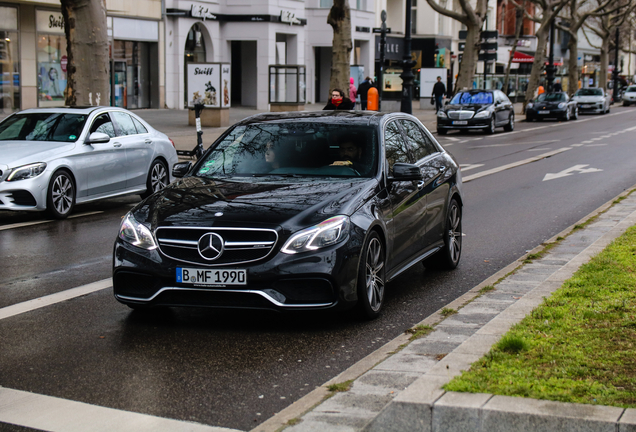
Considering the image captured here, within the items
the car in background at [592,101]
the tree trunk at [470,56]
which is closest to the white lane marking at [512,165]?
the tree trunk at [470,56]

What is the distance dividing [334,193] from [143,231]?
4.61 ft

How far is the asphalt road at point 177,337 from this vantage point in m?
5.08

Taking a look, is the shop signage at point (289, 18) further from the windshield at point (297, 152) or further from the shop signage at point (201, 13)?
the windshield at point (297, 152)

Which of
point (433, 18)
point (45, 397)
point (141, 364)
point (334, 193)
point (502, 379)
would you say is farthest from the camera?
point (433, 18)

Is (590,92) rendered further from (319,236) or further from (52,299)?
(319,236)

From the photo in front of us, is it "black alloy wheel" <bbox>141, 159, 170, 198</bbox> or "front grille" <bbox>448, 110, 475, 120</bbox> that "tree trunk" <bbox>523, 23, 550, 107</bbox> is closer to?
"front grille" <bbox>448, 110, 475, 120</bbox>

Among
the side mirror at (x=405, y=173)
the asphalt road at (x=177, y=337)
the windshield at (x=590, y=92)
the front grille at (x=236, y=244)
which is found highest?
the windshield at (x=590, y=92)

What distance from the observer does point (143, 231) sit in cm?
641

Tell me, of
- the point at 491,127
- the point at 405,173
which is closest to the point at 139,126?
the point at 405,173

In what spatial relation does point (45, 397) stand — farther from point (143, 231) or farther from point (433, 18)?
point (433, 18)

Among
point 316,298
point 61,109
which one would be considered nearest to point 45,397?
point 316,298

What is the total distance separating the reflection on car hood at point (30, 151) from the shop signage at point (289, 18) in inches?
1333

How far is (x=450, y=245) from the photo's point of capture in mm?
8852

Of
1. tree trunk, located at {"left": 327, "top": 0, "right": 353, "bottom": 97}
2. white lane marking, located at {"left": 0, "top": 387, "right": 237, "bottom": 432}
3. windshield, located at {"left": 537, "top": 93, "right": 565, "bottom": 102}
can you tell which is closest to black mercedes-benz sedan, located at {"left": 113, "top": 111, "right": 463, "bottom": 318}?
white lane marking, located at {"left": 0, "top": 387, "right": 237, "bottom": 432}
